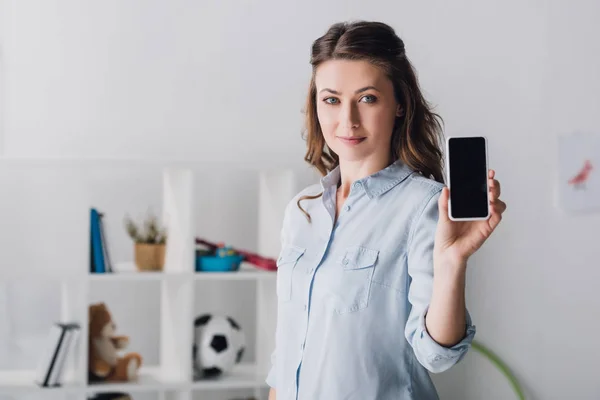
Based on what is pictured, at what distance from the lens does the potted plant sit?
250 cm

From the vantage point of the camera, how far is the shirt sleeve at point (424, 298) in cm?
119

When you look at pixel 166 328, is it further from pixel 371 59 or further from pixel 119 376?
pixel 371 59

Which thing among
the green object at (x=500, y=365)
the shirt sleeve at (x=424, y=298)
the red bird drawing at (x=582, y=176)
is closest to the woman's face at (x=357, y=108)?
the shirt sleeve at (x=424, y=298)

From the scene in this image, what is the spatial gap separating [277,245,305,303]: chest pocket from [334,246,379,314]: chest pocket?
13 centimetres

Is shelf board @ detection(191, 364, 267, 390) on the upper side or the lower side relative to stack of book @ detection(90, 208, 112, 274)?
lower

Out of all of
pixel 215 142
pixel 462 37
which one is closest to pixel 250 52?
pixel 215 142

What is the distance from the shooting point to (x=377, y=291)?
1.34m

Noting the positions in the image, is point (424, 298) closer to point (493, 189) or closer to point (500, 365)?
point (493, 189)

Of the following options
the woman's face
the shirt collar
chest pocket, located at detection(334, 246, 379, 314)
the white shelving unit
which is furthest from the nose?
the white shelving unit

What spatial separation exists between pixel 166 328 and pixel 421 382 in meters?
1.39

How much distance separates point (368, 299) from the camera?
134 centimetres

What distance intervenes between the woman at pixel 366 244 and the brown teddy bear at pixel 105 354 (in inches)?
44.7

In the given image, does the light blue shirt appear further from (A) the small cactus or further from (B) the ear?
(A) the small cactus

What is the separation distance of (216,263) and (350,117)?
1261mm
